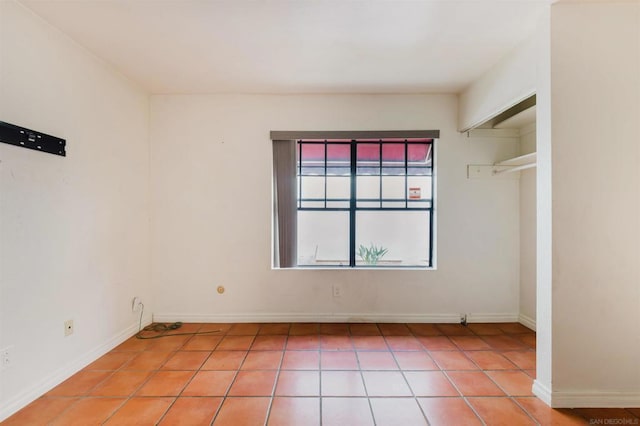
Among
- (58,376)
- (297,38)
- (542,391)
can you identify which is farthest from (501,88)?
(58,376)

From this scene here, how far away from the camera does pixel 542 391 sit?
75.7 inches

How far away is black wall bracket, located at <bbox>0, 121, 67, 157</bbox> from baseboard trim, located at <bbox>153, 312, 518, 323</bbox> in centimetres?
194

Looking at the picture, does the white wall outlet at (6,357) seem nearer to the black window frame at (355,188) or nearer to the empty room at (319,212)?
the empty room at (319,212)

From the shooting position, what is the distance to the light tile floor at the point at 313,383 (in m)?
1.76

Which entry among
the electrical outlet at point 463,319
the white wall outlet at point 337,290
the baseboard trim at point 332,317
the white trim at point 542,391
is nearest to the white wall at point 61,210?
the baseboard trim at point 332,317

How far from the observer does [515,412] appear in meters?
1.81

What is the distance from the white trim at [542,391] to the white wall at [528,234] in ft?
4.22

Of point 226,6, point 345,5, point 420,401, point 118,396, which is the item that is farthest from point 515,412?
point 226,6

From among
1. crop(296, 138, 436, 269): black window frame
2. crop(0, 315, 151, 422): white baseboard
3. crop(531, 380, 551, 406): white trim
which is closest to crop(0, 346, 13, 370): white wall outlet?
crop(0, 315, 151, 422): white baseboard

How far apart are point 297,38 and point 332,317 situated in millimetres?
2678

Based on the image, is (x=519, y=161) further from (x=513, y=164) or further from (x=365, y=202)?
(x=365, y=202)

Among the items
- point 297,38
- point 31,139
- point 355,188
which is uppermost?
point 297,38

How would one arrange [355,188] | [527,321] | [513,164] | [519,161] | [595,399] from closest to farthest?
[595,399], [519,161], [513,164], [527,321], [355,188]

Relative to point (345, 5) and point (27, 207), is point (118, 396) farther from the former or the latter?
point (345, 5)
